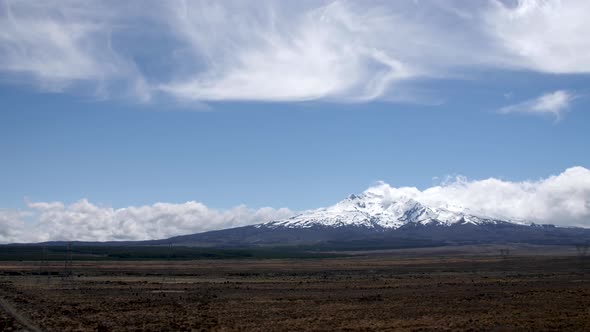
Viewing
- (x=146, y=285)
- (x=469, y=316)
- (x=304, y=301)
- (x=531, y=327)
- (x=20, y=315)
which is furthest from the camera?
(x=146, y=285)

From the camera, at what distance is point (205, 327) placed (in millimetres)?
29594

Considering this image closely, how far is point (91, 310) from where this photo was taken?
123 feet

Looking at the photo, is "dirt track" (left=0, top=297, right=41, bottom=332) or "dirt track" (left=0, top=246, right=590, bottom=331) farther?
"dirt track" (left=0, top=246, right=590, bottom=331)

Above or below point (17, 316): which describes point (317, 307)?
below

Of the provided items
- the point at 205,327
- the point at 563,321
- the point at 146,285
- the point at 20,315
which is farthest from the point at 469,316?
the point at 146,285

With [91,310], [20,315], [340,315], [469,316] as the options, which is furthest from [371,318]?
[20,315]

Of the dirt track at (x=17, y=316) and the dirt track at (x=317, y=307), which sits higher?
the dirt track at (x=17, y=316)

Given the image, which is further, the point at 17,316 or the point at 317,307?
the point at 317,307

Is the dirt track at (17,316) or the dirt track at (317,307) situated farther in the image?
the dirt track at (317,307)

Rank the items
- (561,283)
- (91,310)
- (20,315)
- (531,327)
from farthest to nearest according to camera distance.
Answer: (561,283) → (91,310) → (20,315) → (531,327)

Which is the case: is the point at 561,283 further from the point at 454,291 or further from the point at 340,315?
the point at 340,315

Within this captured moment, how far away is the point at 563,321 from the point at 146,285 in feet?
133

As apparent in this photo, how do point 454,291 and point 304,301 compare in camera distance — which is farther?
point 454,291

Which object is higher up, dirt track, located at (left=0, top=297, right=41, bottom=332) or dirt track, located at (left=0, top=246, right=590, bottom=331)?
dirt track, located at (left=0, top=297, right=41, bottom=332)
